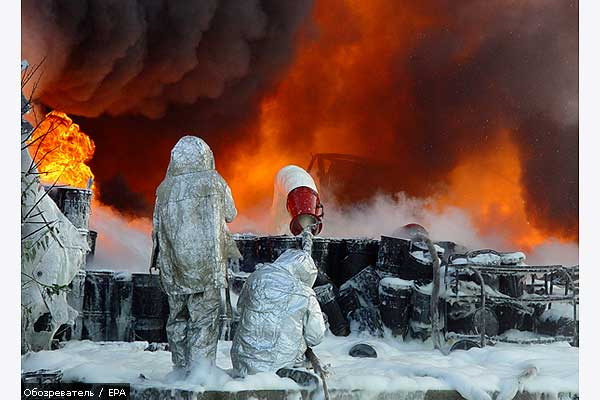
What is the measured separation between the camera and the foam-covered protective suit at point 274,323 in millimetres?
6574

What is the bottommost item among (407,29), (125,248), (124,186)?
(125,248)

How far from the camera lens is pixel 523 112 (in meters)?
8.66

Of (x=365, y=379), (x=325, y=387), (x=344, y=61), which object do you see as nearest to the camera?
(x=325, y=387)

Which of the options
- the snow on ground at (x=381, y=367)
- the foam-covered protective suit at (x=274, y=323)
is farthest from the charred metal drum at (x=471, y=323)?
the foam-covered protective suit at (x=274, y=323)

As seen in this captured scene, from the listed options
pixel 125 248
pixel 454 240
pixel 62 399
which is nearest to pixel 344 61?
pixel 454 240

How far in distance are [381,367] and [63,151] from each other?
3.61 meters

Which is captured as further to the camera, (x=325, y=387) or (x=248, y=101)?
(x=248, y=101)

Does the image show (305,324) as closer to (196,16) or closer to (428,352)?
(428,352)

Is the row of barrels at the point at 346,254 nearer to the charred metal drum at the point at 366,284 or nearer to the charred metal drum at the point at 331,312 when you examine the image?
the charred metal drum at the point at 366,284

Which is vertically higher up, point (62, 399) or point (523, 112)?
point (523, 112)

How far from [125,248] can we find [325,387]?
9.96 ft

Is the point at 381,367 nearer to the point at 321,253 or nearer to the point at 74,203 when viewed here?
the point at 321,253

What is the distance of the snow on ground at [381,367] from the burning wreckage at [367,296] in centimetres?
5

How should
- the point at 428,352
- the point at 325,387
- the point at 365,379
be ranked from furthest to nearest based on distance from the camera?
the point at 428,352 < the point at 365,379 < the point at 325,387
